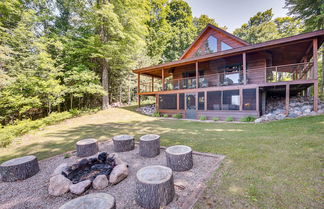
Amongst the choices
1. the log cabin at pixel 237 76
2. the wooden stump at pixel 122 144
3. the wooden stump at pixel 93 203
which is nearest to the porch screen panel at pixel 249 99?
the log cabin at pixel 237 76

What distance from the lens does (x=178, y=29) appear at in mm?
24703

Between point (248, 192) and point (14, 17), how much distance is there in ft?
60.3

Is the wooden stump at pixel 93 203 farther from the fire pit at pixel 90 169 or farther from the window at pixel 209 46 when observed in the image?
the window at pixel 209 46

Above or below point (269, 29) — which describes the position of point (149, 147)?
below

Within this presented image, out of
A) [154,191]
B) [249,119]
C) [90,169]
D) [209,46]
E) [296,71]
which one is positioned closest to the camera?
[154,191]

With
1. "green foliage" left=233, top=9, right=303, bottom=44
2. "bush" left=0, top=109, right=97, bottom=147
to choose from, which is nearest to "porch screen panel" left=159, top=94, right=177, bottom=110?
"bush" left=0, top=109, right=97, bottom=147

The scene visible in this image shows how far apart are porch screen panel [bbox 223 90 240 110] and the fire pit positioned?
338 inches

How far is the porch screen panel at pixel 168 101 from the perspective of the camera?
12.3 meters

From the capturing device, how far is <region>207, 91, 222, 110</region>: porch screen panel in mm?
10016

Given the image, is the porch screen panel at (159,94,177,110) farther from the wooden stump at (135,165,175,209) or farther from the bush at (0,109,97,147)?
the wooden stump at (135,165,175,209)

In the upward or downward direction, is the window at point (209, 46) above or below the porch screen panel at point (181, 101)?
above

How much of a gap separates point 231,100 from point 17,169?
34.7 feet

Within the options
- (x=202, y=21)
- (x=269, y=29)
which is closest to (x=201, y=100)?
(x=269, y=29)

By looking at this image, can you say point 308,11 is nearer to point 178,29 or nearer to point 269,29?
point 269,29
